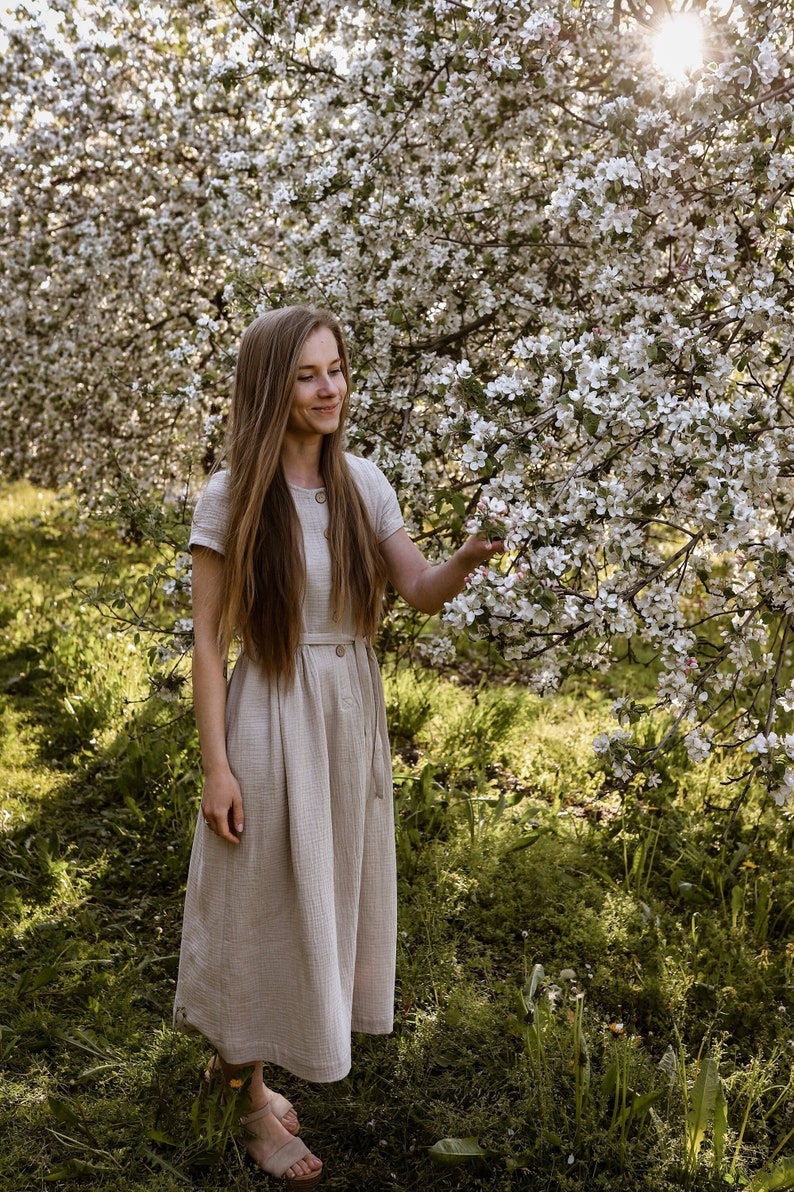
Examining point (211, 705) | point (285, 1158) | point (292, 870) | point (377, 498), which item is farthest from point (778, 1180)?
point (377, 498)

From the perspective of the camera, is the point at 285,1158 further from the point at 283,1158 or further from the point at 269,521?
the point at 269,521

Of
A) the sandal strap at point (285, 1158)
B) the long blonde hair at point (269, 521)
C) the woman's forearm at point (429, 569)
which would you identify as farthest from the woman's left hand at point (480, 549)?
the sandal strap at point (285, 1158)

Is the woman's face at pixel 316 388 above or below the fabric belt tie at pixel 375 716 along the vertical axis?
above

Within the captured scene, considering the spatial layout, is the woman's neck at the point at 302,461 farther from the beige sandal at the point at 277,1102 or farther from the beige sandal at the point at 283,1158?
the beige sandal at the point at 283,1158

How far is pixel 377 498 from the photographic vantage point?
261cm

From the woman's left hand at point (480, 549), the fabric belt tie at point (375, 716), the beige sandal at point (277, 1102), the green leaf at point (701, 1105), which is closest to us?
the woman's left hand at point (480, 549)

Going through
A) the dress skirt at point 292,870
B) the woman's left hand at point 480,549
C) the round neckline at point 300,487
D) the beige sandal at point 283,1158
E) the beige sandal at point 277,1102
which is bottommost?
the beige sandal at point 283,1158

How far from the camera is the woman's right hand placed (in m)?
2.30

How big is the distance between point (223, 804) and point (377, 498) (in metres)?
0.86

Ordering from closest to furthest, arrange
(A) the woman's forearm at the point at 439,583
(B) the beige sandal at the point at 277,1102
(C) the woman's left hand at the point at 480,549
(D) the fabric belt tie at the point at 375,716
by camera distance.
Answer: (C) the woman's left hand at the point at 480,549 → (A) the woman's forearm at the point at 439,583 → (D) the fabric belt tie at the point at 375,716 → (B) the beige sandal at the point at 277,1102

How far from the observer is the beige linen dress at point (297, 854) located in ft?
7.65

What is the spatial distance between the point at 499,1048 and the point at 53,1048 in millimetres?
1290

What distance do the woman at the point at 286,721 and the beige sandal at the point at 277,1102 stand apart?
8 centimetres

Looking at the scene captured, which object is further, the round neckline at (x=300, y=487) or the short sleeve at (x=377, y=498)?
the short sleeve at (x=377, y=498)
